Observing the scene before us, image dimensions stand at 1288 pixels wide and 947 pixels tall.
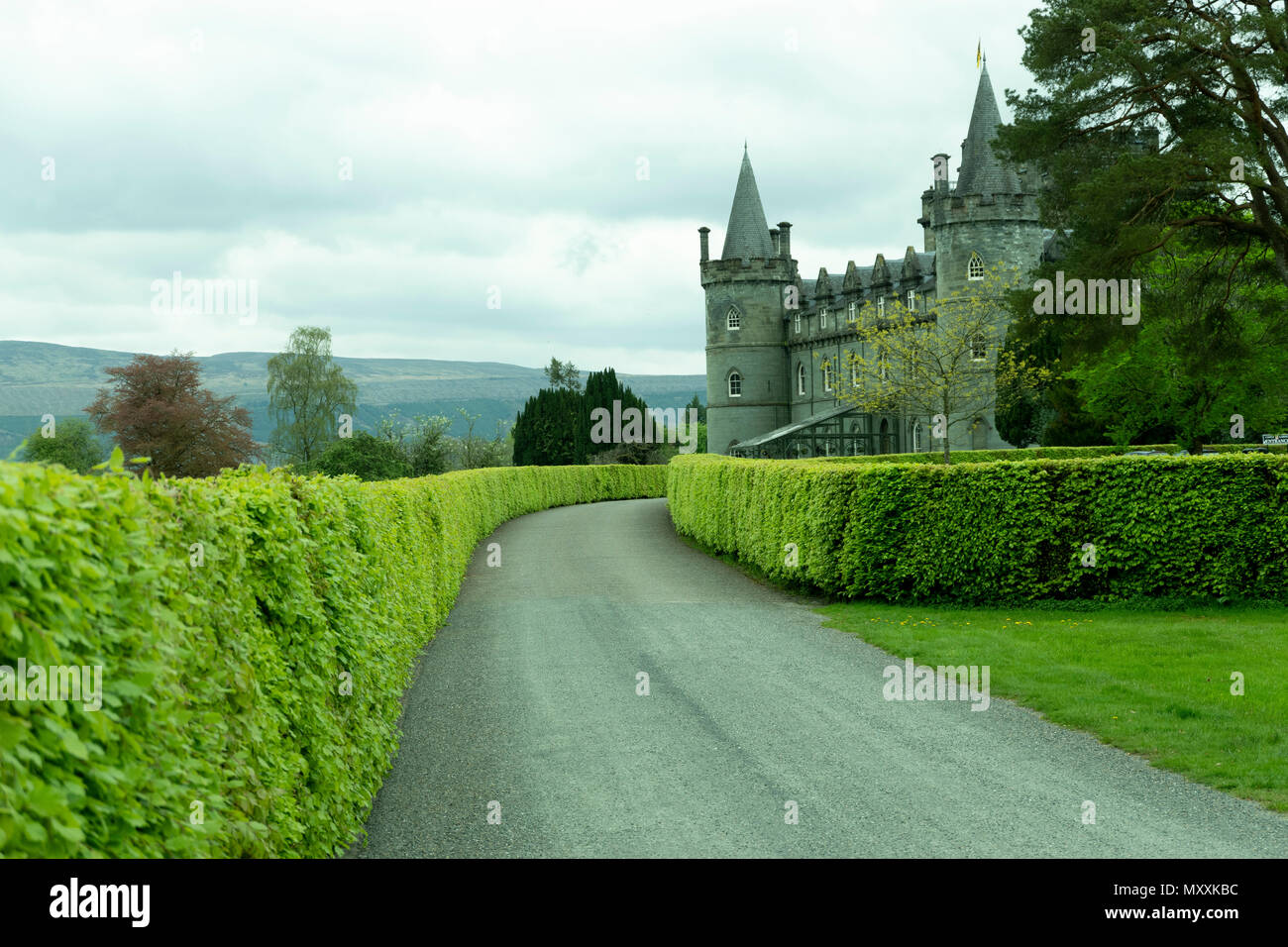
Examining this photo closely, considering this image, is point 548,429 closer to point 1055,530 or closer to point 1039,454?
point 1039,454

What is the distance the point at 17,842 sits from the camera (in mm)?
2578

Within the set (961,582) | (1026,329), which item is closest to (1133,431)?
(1026,329)

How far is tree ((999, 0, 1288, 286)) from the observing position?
69.2 ft

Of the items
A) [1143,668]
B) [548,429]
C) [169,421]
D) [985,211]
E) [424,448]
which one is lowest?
[1143,668]

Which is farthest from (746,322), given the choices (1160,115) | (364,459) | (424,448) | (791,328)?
(1160,115)

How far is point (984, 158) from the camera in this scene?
5409 cm

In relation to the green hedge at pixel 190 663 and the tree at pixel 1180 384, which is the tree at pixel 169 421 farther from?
the tree at pixel 1180 384

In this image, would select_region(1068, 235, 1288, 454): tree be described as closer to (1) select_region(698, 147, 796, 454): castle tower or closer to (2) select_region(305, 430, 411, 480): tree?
(2) select_region(305, 430, 411, 480): tree

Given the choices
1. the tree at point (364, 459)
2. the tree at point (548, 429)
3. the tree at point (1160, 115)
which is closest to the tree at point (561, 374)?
the tree at point (548, 429)

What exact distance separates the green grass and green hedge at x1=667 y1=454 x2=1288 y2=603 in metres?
0.55

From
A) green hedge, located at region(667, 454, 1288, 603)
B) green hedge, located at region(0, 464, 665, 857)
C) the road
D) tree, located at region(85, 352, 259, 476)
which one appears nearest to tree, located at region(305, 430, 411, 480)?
tree, located at region(85, 352, 259, 476)

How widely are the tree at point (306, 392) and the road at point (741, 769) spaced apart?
69789 millimetres

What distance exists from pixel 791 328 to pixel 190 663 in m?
72.0
